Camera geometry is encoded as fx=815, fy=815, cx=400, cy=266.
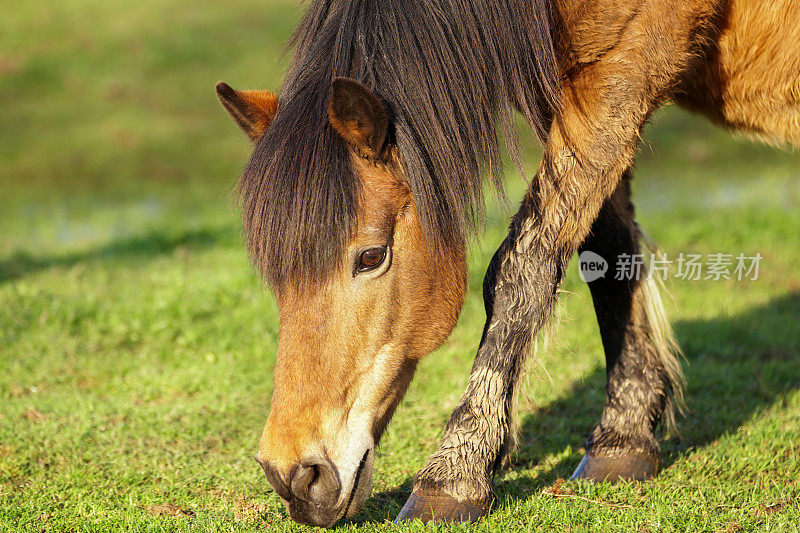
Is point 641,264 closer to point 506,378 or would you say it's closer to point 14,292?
point 506,378

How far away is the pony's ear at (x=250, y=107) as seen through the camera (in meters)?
3.19

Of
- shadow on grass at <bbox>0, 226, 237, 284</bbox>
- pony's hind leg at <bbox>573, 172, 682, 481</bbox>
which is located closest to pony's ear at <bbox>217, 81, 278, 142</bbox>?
pony's hind leg at <bbox>573, 172, 682, 481</bbox>

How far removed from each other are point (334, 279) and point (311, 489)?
0.73 metres

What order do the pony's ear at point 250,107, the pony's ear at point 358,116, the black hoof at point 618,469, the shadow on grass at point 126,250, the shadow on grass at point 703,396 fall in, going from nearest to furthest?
the pony's ear at point 358,116, the pony's ear at point 250,107, the black hoof at point 618,469, the shadow on grass at point 703,396, the shadow on grass at point 126,250

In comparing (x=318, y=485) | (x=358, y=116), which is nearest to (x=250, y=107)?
(x=358, y=116)

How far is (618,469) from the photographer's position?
12.1 feet

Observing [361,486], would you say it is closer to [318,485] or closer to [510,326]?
[318,485]

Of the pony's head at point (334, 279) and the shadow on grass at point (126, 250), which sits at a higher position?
the pony's head at point (334, 279)

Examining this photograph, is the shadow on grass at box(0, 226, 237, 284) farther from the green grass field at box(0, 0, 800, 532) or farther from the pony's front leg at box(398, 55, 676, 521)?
the pony's front leg at box(398, 55, 676, 521)

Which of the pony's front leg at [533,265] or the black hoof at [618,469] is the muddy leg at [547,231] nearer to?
the pony's front leg at [533,265]

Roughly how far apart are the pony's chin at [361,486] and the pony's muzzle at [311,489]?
55 mm

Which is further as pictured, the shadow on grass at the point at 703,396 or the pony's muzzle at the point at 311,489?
the shadow on grass at the point at 703,396

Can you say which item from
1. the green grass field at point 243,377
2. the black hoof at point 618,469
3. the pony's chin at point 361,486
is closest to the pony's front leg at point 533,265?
the green grass field at point 243,377

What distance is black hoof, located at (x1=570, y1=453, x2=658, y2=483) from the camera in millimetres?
3695
